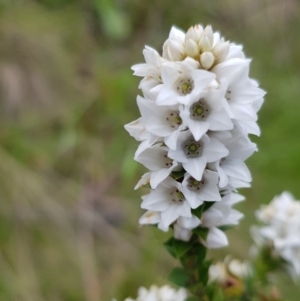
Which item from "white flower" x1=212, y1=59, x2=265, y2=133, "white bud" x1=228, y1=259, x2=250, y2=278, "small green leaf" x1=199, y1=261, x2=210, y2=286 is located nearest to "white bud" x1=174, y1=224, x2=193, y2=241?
"small green leaf" x1=199, y1=261, x2=210, y2=286

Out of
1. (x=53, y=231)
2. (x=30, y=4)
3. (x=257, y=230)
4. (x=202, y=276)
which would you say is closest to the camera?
(x=202, y=276)

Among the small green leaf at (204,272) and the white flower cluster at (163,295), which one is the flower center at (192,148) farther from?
the white flower cluster at (163,295)

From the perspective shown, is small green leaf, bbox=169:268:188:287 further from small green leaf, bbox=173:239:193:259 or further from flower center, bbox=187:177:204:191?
flower center, bbox=187:177:204:191

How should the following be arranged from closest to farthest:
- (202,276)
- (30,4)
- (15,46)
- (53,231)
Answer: (202,276)
(53,231)
(15,46)
(30,4)

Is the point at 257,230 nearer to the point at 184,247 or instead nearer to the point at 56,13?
the point at 184,247

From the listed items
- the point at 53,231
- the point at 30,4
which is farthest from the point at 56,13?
the point at 53,231
